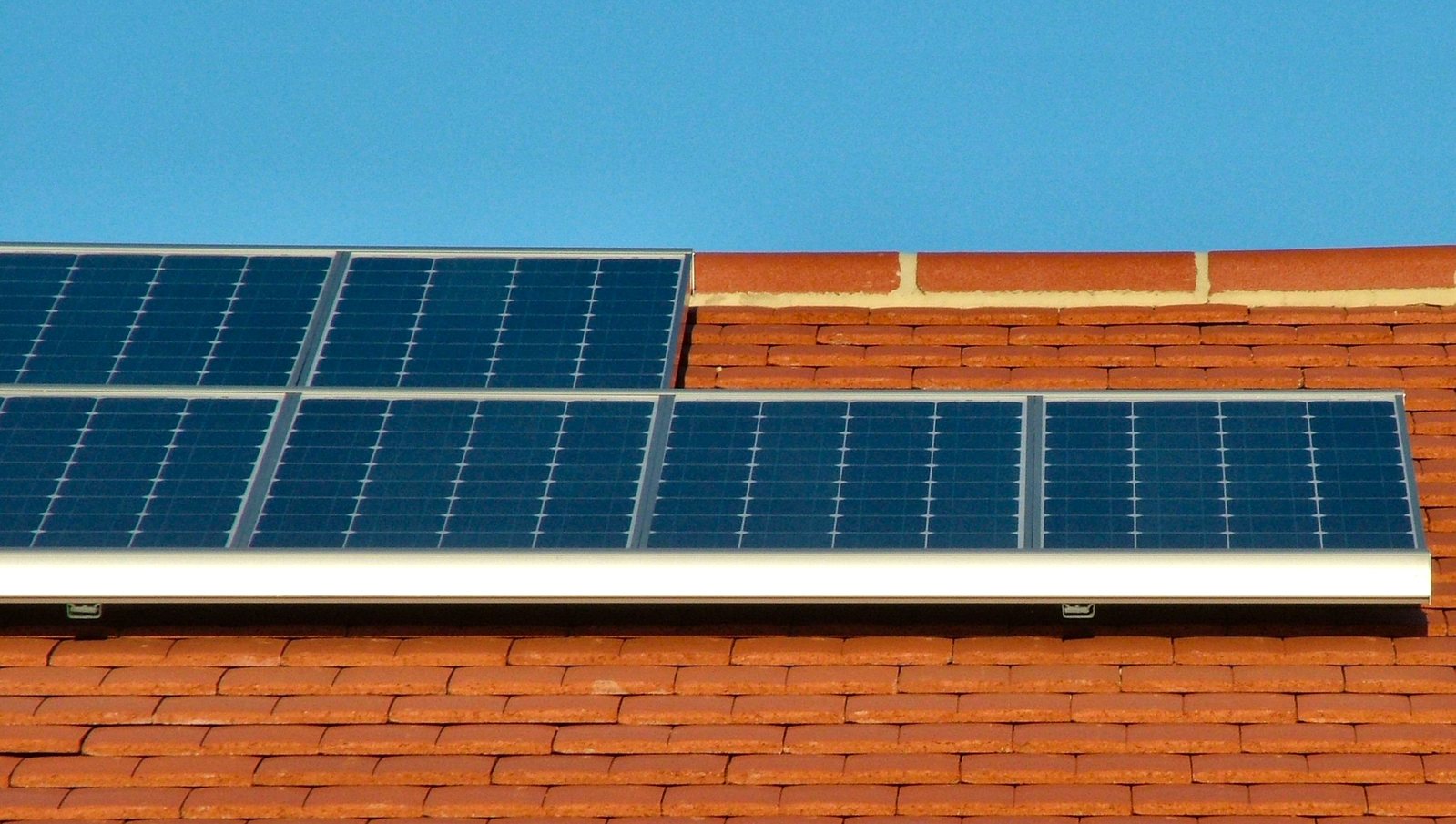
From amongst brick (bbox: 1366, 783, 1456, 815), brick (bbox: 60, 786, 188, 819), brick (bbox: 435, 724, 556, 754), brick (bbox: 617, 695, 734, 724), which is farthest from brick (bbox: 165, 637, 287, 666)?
brick (bbox: 1366, 783, 1456, 815)

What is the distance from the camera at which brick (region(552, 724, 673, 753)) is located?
862 cm

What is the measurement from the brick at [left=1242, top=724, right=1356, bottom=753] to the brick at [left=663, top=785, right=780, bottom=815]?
74.5 inches

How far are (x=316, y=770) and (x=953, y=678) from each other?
8.67 feet

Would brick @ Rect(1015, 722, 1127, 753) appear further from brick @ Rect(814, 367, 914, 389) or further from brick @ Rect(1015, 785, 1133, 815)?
brick @ Rect(814, 367, 914, 389)

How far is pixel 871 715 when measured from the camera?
871 centimetres

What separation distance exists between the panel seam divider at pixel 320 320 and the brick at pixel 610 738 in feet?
9.29

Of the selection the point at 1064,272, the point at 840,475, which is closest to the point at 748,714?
the point at 840,475

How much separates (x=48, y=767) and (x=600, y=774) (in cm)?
228

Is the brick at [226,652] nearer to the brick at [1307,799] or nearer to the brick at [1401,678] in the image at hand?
the brick at [1307,799]

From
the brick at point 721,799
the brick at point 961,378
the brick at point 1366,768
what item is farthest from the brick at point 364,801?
the brick at point 961,378

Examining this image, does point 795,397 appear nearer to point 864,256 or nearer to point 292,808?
point 864,256

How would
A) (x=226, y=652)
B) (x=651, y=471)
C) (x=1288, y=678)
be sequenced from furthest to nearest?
(x=651, y=471) → (x=226, y=652) → (x=1288, y=678)

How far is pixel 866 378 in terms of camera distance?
11289 millimetres

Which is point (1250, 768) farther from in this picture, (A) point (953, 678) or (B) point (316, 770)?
(B) point (316, 770)
